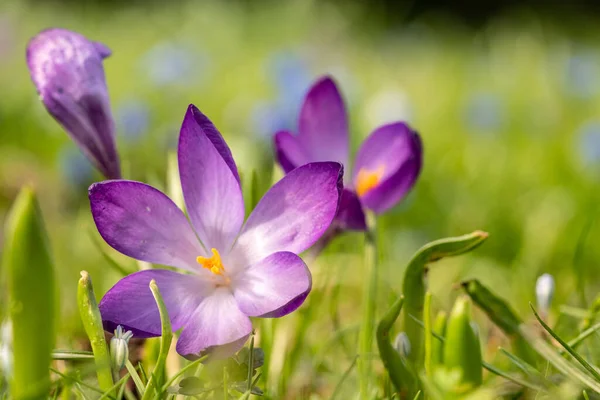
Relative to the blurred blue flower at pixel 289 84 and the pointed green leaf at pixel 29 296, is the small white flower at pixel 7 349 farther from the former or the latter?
the blurred blue flower at pixel 289 84

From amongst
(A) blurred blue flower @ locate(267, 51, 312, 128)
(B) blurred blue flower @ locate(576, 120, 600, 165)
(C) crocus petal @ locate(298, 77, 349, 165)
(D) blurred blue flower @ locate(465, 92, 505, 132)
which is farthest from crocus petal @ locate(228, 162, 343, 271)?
(D) blurred blue flower @ locate(465, 92, 505, 132)

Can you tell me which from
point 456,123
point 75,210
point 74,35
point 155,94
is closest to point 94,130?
point 74,35

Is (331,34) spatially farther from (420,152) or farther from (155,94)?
(420,152)

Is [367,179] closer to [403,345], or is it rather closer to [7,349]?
[403,345]

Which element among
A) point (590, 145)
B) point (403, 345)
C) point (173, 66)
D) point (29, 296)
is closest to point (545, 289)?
point (403, 345)

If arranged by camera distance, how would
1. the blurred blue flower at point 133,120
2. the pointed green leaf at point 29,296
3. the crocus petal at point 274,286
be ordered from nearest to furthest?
the pointed green leaf at point 29,296 → the crocus petal at point 274,286 → the blurred blue flower at point 133,120

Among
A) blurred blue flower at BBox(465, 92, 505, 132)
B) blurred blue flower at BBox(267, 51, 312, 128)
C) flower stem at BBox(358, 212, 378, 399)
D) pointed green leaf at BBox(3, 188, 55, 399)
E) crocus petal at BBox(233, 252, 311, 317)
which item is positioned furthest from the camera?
blurred blue flower at BBox(465, 92, 505, 132)

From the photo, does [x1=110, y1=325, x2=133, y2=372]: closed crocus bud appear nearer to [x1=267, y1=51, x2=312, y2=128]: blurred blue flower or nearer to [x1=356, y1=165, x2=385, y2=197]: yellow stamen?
[x1=356, y1=165, x2=385, y2=197]: yellow stamen

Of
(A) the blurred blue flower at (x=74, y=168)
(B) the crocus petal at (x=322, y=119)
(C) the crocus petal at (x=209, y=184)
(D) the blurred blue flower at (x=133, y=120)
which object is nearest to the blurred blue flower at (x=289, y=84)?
(D) the blurred blue flower at (x=133, y=120)
